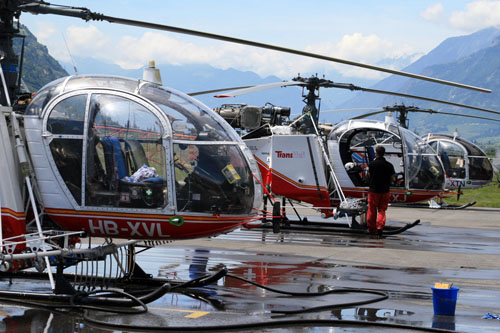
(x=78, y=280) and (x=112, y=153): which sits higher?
(x=112, y=153)

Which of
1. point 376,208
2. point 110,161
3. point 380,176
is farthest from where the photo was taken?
point 376,208

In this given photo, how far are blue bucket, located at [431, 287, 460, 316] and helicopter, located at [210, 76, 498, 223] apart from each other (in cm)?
785

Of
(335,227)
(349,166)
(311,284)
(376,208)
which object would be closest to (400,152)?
(349,166)

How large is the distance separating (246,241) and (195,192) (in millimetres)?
6583

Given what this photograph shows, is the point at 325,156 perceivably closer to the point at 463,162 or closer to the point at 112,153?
the point at 112,153

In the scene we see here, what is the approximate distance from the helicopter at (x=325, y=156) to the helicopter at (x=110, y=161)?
7.16 meters

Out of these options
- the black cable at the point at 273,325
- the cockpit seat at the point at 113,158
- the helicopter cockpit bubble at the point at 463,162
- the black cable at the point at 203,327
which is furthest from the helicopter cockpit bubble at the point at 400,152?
the helicopter cockpit bubble at the point at 463,162

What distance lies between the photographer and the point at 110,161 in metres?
8.24

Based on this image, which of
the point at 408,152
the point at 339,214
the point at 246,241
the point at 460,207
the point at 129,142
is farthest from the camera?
the point at 460,207

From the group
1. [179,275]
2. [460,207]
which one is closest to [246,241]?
[179,275]

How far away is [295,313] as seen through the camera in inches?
298

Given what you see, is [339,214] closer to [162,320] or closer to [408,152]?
[408,152]

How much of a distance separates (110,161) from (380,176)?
8.23 meters

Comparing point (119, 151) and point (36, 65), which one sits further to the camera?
point (36, 65)
